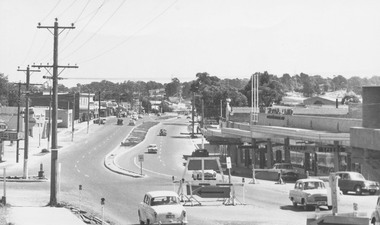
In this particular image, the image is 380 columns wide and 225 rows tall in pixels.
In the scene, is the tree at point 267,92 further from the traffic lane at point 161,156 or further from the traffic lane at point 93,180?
the traffic lane at point 93,180

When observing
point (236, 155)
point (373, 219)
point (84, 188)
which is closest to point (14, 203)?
point (84, 188)

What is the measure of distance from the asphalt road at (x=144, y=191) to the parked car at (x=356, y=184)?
0.84 metres

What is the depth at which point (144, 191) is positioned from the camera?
47.7 m

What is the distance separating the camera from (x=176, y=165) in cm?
8150

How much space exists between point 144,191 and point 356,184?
15106 millimetres

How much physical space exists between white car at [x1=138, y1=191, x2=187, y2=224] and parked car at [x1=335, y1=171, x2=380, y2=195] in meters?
18.1

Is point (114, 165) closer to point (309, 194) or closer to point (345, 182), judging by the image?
point (345, 182)

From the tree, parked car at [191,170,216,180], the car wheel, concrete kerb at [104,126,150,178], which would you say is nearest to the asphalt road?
the car wheel

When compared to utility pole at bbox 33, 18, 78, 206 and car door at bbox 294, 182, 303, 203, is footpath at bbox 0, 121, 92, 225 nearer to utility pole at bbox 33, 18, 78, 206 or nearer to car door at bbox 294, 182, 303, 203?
utility pole at bbox 33, 18, 78, 206

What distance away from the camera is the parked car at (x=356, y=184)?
42000 mm

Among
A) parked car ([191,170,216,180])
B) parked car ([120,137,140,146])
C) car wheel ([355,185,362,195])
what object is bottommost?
parked car ([120,137,140,146])

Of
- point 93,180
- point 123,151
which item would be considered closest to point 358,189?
point 93,180

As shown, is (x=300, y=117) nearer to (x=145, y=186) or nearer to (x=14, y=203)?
(x=145, y=186)

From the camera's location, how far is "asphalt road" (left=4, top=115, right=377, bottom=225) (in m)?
32.6
